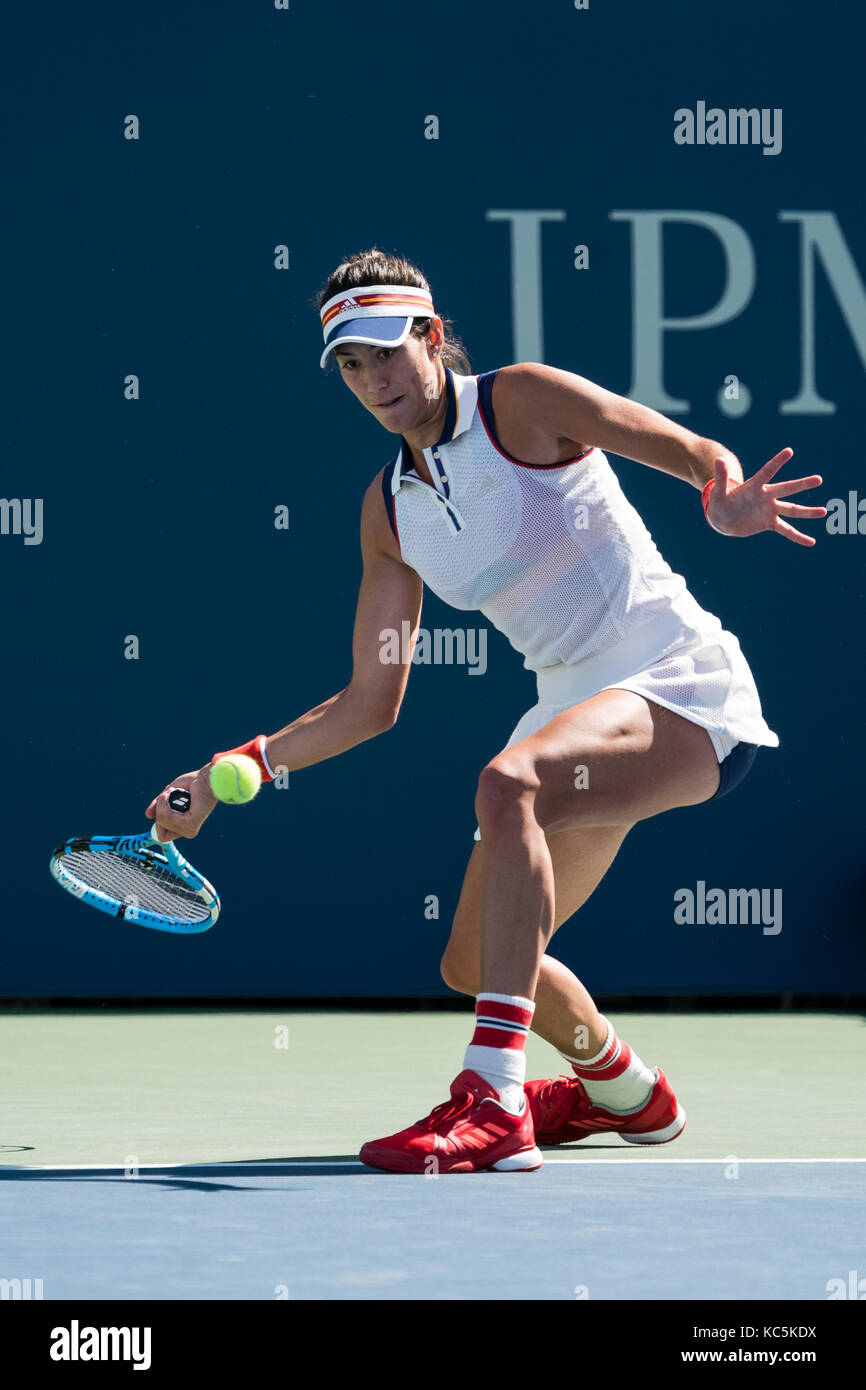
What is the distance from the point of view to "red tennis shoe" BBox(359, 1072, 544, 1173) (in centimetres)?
347

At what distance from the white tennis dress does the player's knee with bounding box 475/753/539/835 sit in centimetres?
30

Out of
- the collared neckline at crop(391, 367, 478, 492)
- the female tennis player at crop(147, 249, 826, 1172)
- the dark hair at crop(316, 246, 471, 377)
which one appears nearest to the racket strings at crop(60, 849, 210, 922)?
the female tennis player at crop(147, 249, 826, 1172)

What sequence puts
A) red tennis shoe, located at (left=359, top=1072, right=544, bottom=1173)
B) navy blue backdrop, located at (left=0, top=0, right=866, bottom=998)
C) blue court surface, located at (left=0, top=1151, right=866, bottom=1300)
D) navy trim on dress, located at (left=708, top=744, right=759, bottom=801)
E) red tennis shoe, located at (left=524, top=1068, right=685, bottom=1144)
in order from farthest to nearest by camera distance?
navy blue backdrop, located at (left=0, top=0, right=866, bottom=998) < red tennis shoe, located at (left=524, top=1068, right=685, bottom=1144) < navy trim on dress, located at (left=708, top=744, right=759, bottom=801) < red tennis shoe, located at (left=359, top=1072, right=544, bottom=1173) < blue court surface, located at (left=0, top=1151, right=866, bottom=1300)

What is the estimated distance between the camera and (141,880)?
3.97m

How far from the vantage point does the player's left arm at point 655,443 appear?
339cm

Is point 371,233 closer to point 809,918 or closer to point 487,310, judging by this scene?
point 487,310

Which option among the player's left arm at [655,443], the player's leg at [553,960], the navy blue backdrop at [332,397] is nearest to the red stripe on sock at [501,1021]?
the player's leg at [553,960]

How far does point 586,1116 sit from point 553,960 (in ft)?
1.11

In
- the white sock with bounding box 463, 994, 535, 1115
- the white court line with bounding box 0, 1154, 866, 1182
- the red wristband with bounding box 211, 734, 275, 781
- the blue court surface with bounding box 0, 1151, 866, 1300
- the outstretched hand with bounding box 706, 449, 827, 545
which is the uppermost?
the outstretched hand with bounding box 706, 449, 827, 545

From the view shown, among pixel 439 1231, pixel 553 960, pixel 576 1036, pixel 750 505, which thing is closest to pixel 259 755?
pixel 553 960

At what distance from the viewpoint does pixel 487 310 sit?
22.5ft

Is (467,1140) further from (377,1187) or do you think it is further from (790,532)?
(790,532)

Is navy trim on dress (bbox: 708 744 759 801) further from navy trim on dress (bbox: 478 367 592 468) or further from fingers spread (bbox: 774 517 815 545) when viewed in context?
navy trim on dress (bbox: 478 367 592 468)
